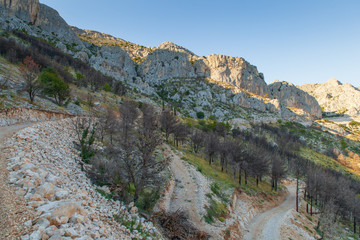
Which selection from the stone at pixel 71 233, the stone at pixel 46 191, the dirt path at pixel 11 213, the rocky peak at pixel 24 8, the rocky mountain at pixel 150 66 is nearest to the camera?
the dirt path at pixel 11 213

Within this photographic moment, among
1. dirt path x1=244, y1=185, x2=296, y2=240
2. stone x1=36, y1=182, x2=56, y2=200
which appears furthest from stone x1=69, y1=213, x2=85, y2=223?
dirt path x1=244, y1=185, x2=296, y2=240

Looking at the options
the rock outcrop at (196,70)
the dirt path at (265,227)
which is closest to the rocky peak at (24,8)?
the rock outcrop at (196,70)

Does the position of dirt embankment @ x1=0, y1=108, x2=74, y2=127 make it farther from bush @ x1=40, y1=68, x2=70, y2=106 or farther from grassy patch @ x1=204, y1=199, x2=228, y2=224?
grassy patch @ x1=204, y1=199, x2=228, y2=224

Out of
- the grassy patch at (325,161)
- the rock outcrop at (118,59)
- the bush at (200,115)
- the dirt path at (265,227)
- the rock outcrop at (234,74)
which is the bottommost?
the dirt path at (265,227)

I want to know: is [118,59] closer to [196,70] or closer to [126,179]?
[196,70]

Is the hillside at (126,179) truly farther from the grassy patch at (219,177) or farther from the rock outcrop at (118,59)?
the rock outcrop at (118,59)

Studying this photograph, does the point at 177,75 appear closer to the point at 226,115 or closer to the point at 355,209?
the point at 226,115

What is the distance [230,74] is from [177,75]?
6037 centimetres

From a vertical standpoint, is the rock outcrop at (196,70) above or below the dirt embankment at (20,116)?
above

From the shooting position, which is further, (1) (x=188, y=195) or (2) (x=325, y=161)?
(2) (x=325, y=161)

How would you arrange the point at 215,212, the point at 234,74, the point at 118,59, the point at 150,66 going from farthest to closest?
the point at 234,74
the point at 150,66
the point at 118,59
the point at 215,212

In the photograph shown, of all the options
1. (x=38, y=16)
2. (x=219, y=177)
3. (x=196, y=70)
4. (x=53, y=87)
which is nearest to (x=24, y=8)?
(x=38, y=16)

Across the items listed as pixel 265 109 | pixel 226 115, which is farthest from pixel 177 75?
pixel 265 109

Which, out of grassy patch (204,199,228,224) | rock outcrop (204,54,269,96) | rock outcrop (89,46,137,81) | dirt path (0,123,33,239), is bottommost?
grassy patch (204,199,228,224)
